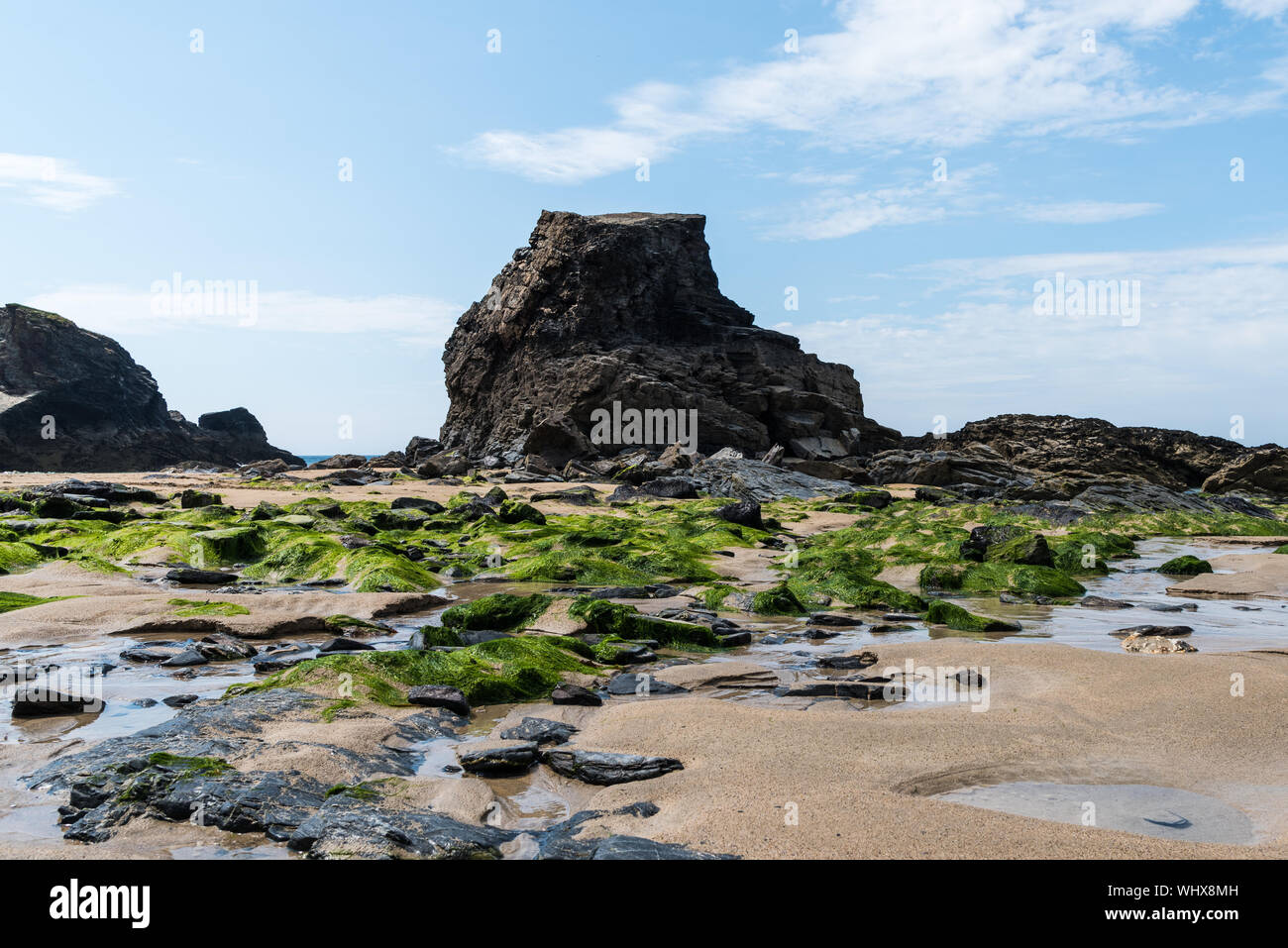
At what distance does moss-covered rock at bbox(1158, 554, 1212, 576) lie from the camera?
1205cm

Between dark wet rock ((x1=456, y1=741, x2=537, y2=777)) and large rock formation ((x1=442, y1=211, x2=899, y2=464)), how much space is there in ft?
110

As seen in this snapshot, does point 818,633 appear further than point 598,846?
Yes

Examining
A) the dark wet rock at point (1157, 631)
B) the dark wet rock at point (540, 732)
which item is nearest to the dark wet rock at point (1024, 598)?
the dark wet rock at point (1157, 631)

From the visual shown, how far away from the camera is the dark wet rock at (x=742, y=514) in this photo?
1725cm

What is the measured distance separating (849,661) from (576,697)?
2.30 meters

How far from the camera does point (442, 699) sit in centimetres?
513

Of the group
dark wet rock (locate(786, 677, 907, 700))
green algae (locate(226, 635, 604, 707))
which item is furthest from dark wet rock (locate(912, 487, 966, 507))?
green algae (locate(226, 635, 604, 707))

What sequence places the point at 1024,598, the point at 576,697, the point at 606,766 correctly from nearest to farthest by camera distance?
the point at 606,766 → the point at 576,697 → the point at 1024,598

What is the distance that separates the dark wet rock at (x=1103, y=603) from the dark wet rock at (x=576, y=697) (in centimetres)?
668

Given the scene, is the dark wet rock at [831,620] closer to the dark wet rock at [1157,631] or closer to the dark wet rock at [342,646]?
the dark wet rock at [1157,631]

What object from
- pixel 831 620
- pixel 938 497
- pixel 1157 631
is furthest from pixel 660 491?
pixel 1157 631

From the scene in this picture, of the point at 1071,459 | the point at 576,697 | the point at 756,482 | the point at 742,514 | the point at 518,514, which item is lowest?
the point at 576,697

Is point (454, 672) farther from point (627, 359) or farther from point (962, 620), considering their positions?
point (627, 359)
